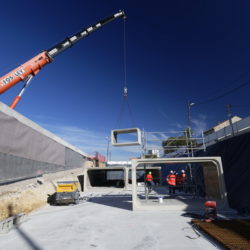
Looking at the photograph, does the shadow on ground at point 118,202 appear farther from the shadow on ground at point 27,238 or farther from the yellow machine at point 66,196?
the shadow on ground at point 27,238

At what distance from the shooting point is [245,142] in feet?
31.2

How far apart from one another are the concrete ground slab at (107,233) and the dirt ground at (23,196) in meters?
1.93

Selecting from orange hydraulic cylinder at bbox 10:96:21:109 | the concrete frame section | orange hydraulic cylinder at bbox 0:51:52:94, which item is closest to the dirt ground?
orange hydraulic cylinder at bbox 10:96:21:109

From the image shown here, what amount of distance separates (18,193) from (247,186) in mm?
13146

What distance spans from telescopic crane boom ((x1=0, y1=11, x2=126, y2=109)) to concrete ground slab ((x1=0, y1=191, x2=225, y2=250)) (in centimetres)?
848

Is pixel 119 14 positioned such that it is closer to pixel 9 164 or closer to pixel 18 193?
pixel 9 164

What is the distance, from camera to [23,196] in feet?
39.8

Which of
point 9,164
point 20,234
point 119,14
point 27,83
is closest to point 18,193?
point 9,164

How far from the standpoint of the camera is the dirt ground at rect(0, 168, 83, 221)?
10086 millimetres

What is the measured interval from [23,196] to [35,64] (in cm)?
900

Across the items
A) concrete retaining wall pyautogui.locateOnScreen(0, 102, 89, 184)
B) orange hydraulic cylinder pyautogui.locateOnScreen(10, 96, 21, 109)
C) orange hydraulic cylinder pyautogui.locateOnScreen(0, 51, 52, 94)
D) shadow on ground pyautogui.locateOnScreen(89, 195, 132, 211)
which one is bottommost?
shadow on ground pyautogui.locateOnScreen(89, 195, 132, 211)

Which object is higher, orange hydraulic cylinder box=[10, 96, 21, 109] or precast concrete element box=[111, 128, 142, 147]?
orange hydraulic cylinder box=[10, 96, 21, 109]

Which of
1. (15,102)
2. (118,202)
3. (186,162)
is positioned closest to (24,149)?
(15,102)

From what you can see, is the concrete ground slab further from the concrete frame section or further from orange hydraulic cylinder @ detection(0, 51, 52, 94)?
orange hydraulic cylinder @ detection(0, 51, 52, 94)
